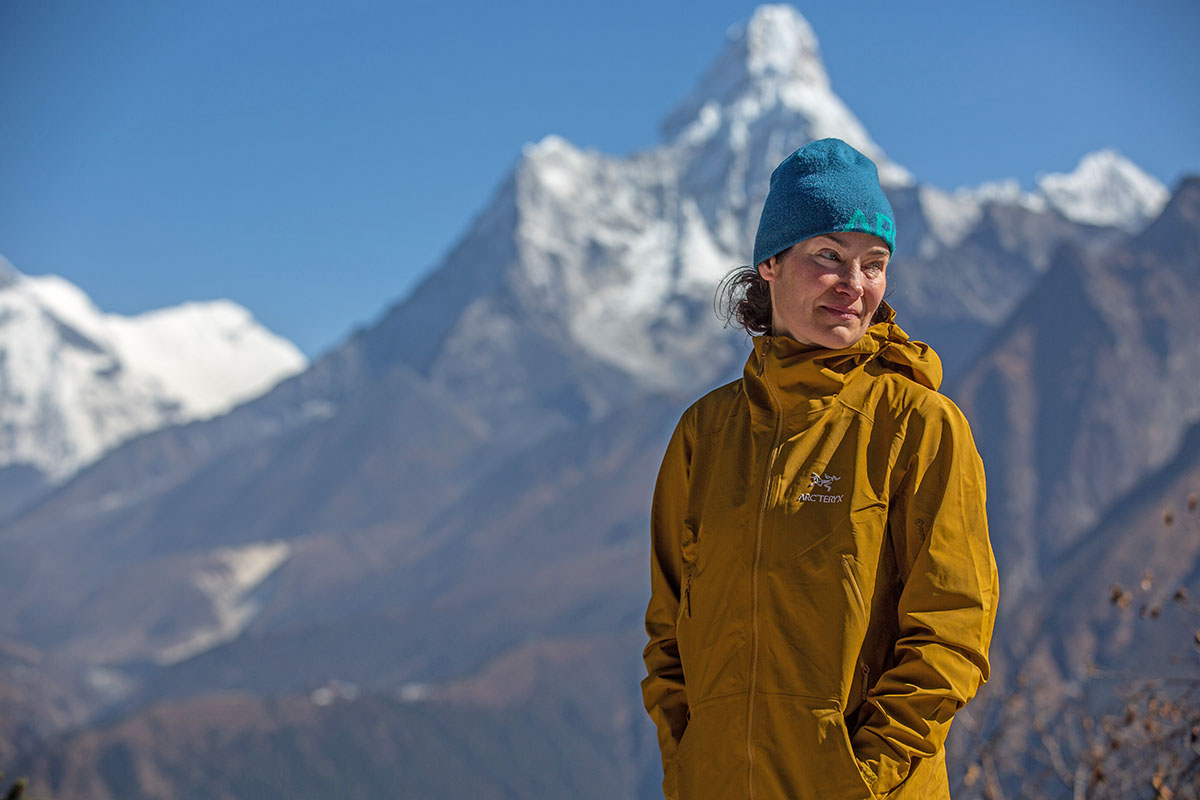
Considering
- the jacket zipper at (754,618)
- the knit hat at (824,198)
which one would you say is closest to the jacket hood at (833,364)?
the jacket zipper at (754,618)

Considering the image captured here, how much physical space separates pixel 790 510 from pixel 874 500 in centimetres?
19

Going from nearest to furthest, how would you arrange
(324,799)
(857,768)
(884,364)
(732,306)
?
1. (857,768)
2. (884,364)
3. (732,306)
4. (324,799)

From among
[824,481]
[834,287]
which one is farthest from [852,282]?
[824,481]

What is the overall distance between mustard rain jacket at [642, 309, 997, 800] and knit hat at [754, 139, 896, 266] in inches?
10.1

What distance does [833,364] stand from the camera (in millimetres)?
3125

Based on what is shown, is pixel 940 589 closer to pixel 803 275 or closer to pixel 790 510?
pixel 790 510

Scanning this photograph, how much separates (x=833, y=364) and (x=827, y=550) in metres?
0.46

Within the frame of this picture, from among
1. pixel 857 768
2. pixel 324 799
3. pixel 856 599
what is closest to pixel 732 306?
pixel 856 599

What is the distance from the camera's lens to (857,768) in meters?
2.79

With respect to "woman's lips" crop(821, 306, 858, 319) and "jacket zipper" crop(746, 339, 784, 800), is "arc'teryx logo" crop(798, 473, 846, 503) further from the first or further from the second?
"woman's lips" crop(821, 306, 858, 319)

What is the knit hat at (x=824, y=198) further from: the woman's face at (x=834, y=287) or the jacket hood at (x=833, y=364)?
the jacket hood at (x=833, y=364)

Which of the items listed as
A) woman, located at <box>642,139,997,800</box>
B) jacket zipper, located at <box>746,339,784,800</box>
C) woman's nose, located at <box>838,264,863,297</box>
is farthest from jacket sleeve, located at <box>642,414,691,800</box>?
woman's nose, located at <box>838,264,863,297</box>

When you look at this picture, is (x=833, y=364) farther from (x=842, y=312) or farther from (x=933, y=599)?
(x=933, y=599)

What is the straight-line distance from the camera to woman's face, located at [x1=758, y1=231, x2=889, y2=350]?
10.3ft
